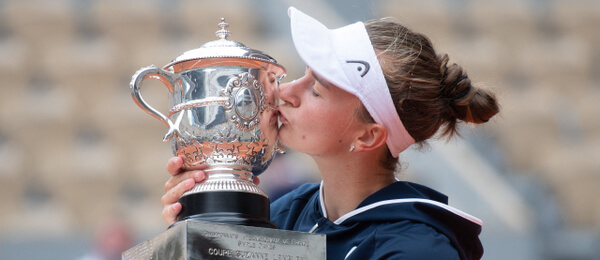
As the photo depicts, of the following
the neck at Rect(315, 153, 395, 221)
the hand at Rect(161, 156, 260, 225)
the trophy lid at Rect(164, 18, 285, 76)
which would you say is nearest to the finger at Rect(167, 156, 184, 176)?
the hand at Rect(161, 156, 260, 225)

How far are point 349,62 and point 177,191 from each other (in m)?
0.36

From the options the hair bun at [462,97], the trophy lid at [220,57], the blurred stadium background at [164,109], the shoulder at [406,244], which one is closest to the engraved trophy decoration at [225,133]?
the trophy lid at [220,57]

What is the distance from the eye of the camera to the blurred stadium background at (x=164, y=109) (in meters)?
4.05

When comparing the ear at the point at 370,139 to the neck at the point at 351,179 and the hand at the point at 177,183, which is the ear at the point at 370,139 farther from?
the hand at the point at 177,183

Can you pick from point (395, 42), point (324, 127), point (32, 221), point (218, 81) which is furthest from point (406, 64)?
point (32, 221)

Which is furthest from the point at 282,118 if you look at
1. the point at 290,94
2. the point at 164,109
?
the point at 164,109

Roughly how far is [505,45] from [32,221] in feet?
9.11

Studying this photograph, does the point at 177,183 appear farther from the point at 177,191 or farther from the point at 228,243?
the point at 228,243

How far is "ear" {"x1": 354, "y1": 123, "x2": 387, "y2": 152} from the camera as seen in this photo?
57.8 inches

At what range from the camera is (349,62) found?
4.67 feet

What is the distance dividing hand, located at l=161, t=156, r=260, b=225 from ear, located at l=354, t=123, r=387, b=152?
19 centimetres

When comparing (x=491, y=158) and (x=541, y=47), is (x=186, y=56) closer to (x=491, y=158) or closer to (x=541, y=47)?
(x=491, y=158)

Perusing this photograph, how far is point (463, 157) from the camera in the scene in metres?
4.25

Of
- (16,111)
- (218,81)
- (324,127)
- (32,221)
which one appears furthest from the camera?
(16,111)
